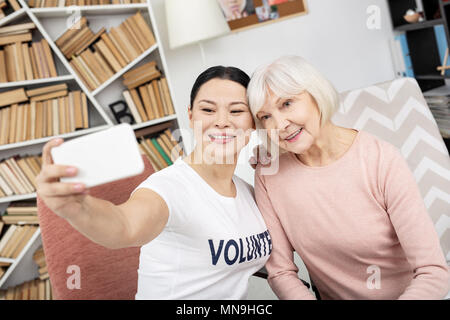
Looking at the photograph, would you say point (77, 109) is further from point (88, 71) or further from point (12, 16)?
point (12, 16)

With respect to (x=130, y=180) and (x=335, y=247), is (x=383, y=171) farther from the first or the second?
(x=130, y=180)

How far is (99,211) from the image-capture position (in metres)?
0.71

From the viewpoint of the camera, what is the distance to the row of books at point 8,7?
98.9 inches

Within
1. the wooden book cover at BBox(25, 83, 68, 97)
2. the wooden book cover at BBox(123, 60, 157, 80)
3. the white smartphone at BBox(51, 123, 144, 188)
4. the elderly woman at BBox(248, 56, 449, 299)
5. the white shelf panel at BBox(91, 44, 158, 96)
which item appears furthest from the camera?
the wooden book cover at BBox(123, 60, 157, 80)

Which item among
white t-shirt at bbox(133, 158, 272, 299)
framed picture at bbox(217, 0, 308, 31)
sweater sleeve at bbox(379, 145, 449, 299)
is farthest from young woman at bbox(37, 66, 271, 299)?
framed picture at bbox(217, 0, 308, 31)

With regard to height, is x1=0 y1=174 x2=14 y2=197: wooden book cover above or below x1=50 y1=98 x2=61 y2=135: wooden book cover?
below

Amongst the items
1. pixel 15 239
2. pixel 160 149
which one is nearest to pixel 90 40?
pixel 160 149

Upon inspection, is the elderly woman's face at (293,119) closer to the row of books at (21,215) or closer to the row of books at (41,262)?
the row of books at (21,215)

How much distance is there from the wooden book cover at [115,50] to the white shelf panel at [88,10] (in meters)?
0.17

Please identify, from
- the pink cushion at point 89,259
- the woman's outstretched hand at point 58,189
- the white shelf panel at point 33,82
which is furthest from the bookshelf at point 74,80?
the woman's outstretched hand at point 58,189

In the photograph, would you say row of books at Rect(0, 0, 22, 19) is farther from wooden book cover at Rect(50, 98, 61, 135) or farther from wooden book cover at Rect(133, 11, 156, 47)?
wooden book cover at Rect(133, 11, 156, 47)

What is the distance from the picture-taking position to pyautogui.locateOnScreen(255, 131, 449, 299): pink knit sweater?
1.08 meters

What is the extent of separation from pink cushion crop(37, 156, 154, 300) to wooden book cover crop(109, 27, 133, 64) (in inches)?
61.6

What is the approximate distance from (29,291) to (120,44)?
1.73 meters
